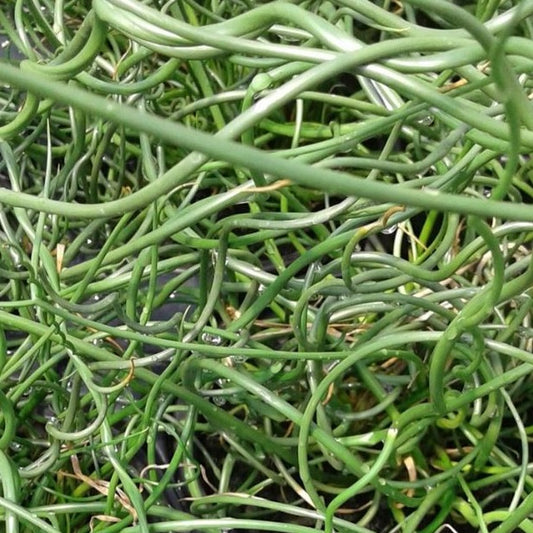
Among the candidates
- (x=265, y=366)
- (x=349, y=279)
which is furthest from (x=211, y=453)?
(x=349, y=279)

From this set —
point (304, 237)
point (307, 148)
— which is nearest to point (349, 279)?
point (307, 148)

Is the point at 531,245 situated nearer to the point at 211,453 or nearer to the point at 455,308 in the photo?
the point at 455,308

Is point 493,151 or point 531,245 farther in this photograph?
point 531,245

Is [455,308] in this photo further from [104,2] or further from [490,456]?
[104,2]

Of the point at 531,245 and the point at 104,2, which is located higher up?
the point at 104,2

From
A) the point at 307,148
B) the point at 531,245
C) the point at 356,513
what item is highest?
the point at 307,148

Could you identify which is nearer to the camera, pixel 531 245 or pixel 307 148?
pixel 307 148
